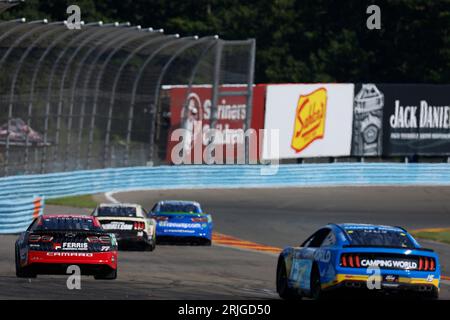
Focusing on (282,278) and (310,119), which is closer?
(282,278)

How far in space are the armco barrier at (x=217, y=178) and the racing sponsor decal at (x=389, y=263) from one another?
21.8m

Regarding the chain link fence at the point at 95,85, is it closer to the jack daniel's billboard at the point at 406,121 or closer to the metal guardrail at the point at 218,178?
the metal guardrail at the point at 218,178

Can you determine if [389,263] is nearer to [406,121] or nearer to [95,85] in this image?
[95,85]

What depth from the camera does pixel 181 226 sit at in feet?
92.6

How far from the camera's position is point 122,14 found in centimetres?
8344

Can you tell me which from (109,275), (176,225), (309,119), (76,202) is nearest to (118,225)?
(176,225)

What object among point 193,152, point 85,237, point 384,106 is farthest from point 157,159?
point 85,237

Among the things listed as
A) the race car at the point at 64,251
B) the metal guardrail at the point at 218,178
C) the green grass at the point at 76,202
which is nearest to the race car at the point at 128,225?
the race car at the point at 64,251

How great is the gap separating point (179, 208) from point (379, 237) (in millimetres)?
12564

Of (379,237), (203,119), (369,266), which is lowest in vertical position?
(369,266)

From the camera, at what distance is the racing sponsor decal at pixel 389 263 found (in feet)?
51.6

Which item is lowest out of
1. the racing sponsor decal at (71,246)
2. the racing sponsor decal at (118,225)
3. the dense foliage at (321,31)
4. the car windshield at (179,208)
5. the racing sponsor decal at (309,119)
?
the racing sponsor decal at (118,225)

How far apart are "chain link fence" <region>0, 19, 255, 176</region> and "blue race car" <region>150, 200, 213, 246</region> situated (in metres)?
6.73
